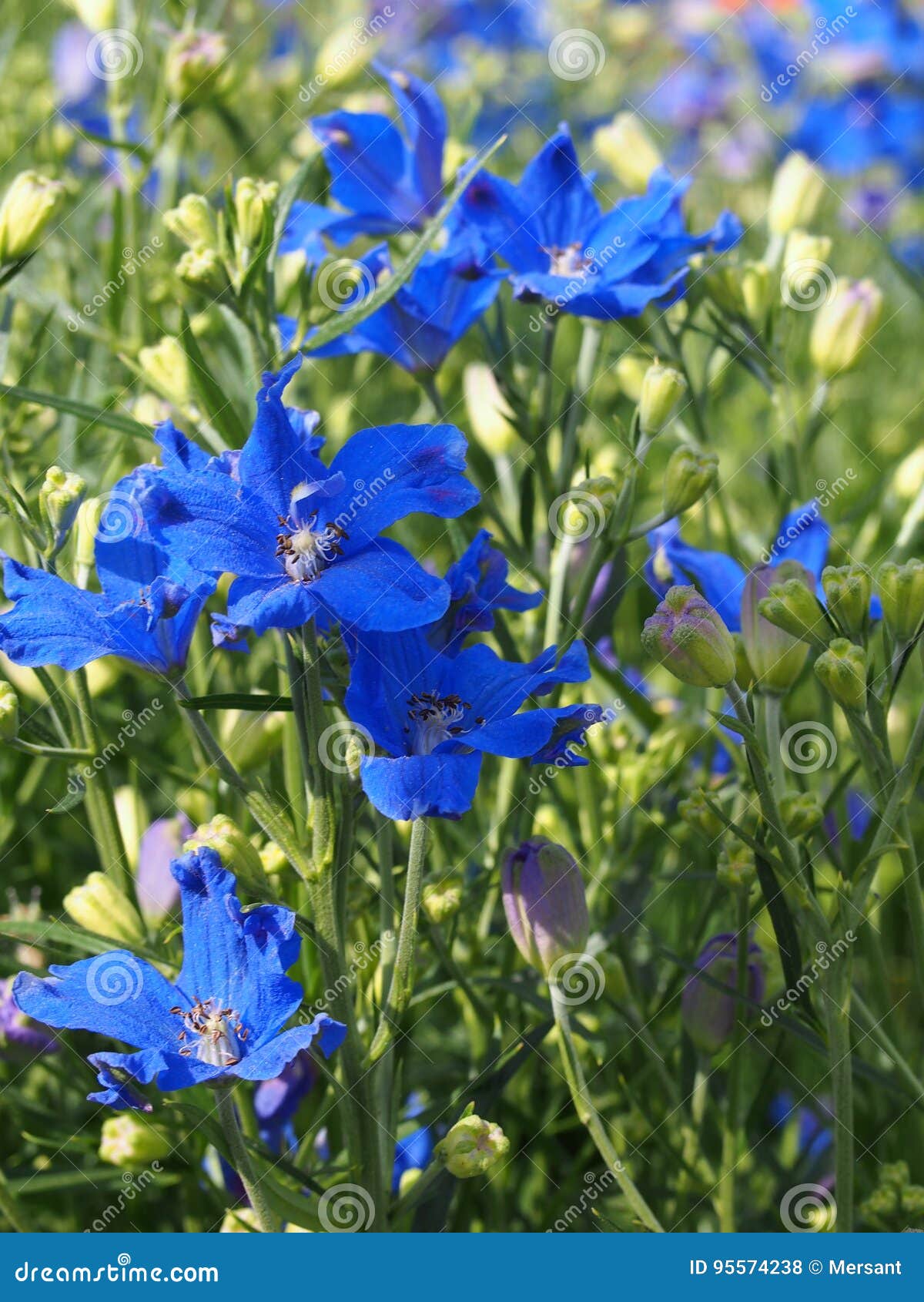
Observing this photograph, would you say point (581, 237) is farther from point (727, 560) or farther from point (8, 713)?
point (8, 713)

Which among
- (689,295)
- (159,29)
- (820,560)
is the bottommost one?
(820,560)

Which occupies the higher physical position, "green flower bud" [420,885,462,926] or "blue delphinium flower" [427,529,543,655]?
"blue delphinium flower" [427,529,543,655]

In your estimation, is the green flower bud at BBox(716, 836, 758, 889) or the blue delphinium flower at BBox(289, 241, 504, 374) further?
the blue delphinium flower at BBox(289, 241, 504, 374)

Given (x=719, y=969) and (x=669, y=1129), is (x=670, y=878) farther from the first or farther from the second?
(x=669, y=1129)

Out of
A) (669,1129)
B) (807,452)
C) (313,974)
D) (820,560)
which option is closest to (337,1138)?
(313,974)

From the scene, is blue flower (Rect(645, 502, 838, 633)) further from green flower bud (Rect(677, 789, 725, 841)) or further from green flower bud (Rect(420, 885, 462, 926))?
green flower bud (Rect(420, 885, 462, 926))

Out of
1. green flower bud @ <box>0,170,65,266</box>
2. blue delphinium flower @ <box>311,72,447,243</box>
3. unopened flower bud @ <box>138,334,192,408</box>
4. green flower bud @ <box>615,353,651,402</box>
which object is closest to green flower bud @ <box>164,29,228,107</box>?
blue delphinium flower @ <box>311,72,447,243</box>

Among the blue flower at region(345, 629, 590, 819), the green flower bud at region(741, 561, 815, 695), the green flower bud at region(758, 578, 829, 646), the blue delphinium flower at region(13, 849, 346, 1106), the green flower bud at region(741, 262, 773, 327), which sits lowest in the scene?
the blue delphinium flower at region(13, 849, 346, 1106)
